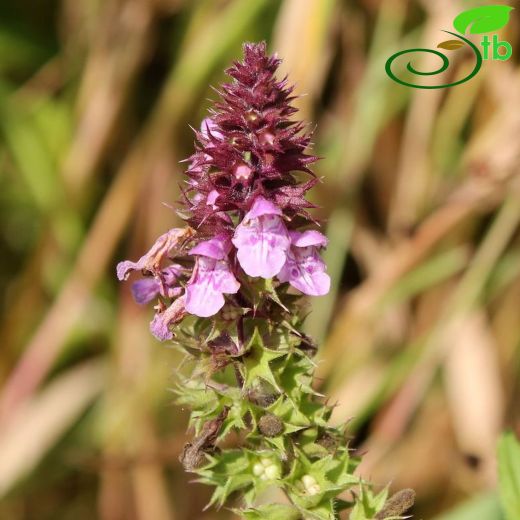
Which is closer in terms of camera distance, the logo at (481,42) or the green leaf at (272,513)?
the green leaf at (272,513)

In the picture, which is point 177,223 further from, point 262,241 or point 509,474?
point 262,241

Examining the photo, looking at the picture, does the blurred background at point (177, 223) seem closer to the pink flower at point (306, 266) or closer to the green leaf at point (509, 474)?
the green leaf at point (509, 474)

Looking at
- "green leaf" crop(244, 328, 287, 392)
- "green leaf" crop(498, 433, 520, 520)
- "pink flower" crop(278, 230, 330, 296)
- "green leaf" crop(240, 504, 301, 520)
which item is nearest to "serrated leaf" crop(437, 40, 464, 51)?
"green leaf" crop(498, 433, 520, 520)

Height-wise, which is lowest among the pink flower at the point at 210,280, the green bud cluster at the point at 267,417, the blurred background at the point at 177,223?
the green bud cluster at the point at 267,417

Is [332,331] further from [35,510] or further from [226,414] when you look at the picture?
[226,414]

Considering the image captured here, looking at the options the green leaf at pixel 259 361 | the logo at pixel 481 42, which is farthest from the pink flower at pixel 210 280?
the logo at pixel 481 42

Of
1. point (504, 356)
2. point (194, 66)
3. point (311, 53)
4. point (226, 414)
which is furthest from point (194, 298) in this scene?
point (504, 356)

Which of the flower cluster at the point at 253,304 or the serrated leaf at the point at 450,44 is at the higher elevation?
the serrated leaf at the point at 450,44
